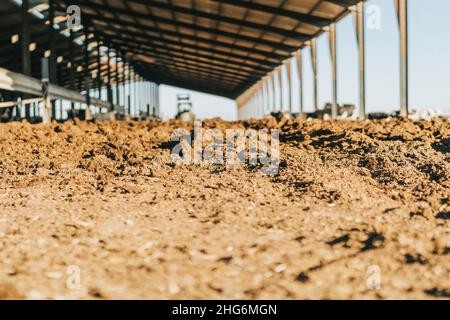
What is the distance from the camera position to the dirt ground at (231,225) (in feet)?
9.78

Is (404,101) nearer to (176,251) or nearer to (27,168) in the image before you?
(27,168)

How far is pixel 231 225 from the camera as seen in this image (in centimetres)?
408

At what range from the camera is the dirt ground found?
298 centimetres

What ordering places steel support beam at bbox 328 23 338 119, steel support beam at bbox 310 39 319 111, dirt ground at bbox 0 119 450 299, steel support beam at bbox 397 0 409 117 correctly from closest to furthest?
dirt ground at bbox 0 119 450 299 → steel support beam at bbox 397 0 409 117 → steel support beam at bbox 328 23 338 119 → steel support beam at bbox 310 39 319 111

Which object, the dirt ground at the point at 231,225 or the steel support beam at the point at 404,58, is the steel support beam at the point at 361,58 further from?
the dirt ground at the point at 231,225

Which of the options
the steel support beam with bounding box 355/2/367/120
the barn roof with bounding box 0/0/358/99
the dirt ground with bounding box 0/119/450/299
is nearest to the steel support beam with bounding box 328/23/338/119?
the barn roof with bounding box 0/0/358/99

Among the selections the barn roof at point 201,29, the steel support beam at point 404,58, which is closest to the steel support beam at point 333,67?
the barn roof at point 201,29

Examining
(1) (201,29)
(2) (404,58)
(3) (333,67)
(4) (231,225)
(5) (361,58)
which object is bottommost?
(4) (231,225)

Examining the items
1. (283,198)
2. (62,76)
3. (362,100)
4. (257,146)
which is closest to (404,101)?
(362,100)

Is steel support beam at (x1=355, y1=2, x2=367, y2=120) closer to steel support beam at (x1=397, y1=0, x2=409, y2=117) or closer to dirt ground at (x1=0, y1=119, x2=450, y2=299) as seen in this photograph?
steel support beam at (x1=397, y1=0, x2=409, y2=117)

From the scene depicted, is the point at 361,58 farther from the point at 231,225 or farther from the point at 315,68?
the point at 231,225

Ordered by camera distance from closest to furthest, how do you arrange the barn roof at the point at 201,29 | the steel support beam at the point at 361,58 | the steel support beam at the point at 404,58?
1. the steel support beam at the point at 404,58
2. the steel support beam at the point at 361,58
3. the barn roof at the point at 201,29

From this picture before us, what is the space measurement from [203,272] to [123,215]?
1.57m

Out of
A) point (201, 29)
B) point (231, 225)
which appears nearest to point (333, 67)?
point (201, 29)
